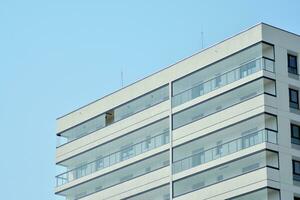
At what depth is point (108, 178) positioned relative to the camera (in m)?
85.2

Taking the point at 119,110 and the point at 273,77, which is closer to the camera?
the point at 273,77

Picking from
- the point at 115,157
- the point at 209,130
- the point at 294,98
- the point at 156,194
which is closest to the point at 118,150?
the point at 115,157

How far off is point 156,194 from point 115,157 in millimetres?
6832

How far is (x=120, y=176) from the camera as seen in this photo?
8425cm

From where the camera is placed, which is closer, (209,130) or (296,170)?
(296,170)

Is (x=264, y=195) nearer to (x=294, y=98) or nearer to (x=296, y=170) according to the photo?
(x=296, y=170)

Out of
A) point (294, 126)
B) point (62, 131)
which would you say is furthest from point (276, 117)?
point (62, 131)

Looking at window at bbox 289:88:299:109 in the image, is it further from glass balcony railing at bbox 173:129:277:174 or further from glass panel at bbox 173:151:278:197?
glass panel at bbox 173:151:278:197

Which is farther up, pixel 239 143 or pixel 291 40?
pixel 291 40

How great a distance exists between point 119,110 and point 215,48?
13.6m

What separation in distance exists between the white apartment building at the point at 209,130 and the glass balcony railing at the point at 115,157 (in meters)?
0.10

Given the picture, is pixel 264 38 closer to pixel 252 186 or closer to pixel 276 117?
pixel 276 117

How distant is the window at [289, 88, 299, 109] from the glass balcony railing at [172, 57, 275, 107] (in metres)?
2.44

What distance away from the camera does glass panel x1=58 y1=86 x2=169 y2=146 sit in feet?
267
